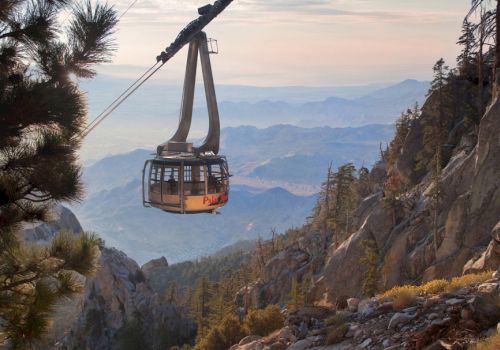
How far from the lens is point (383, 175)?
57094 mm

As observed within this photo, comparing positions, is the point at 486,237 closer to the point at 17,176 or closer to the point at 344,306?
the point at 344,306

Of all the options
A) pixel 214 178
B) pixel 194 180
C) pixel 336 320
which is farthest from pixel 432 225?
pixel 194 180

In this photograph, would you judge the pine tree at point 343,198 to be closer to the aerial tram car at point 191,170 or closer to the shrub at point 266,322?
the shrub at point 266,322

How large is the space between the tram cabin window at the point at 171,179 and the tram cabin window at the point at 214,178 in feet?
→ 3.17

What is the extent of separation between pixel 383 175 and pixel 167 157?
45600 millimetres

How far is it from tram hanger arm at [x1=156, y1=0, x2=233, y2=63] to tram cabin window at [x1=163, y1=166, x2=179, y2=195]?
11.1 ft

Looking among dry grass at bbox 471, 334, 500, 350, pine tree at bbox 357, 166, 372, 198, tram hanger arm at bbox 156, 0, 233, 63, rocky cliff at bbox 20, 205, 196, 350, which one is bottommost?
rocky cliff at bbox 20, 205, 196, 350

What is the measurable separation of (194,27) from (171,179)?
4498 millimetres

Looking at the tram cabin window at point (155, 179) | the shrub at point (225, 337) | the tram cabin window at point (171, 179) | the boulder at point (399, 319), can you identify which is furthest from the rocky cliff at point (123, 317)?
the boulder at point (399, 319)

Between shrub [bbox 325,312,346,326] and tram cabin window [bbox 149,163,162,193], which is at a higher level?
tram cabin window [bbox 149,163,162,193]

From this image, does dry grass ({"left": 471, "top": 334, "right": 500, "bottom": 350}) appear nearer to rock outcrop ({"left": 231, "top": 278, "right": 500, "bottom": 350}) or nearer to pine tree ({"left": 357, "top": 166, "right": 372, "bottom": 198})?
rock outcrop ({"left": 231, "top": 278, "right": 500, "bottom": 350})

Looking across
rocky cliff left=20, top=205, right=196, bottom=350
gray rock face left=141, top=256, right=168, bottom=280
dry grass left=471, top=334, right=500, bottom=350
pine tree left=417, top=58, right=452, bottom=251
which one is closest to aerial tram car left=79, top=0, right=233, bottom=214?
dry grass left=471, top=334, right=500, bottom=350

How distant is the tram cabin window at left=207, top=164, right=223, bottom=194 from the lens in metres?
15.1

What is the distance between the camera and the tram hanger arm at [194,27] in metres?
14.5
